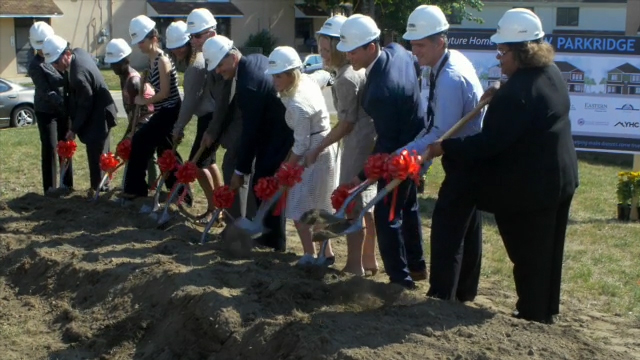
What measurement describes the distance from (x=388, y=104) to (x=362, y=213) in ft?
2.40

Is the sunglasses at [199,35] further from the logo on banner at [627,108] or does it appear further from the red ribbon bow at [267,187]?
the logo on banner at [627,108]

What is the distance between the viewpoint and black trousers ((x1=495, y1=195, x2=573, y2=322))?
5.36m

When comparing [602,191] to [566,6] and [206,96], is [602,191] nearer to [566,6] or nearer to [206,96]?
[206,96]

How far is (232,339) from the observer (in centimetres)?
507

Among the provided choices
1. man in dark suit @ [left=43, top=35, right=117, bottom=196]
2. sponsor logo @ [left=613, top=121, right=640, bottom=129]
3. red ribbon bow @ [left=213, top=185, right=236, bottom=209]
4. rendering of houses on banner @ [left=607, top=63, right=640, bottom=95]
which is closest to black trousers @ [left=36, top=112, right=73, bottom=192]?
man in dark suit @ [left=43, top=35, right=117, bottom=196]

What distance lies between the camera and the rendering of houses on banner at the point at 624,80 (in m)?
10.8

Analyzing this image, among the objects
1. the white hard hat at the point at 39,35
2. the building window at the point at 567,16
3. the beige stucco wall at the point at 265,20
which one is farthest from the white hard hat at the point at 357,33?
the building window at the point at 567,16

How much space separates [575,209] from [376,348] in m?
7.17

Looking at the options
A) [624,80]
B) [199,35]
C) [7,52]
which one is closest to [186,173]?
[199,35]

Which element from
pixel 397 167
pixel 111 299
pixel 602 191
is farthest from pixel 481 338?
pixel 602 191

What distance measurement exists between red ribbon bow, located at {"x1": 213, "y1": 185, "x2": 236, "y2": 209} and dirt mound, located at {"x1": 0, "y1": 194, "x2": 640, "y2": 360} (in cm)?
35

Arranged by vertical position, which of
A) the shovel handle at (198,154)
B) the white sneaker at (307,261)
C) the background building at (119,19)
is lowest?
the white sneaker at (307,261)

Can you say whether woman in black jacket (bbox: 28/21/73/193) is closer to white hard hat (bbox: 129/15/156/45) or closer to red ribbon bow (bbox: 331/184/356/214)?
white hard hat (bbox: 129/15/156/45)

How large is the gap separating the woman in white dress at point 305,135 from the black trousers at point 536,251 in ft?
4.72
